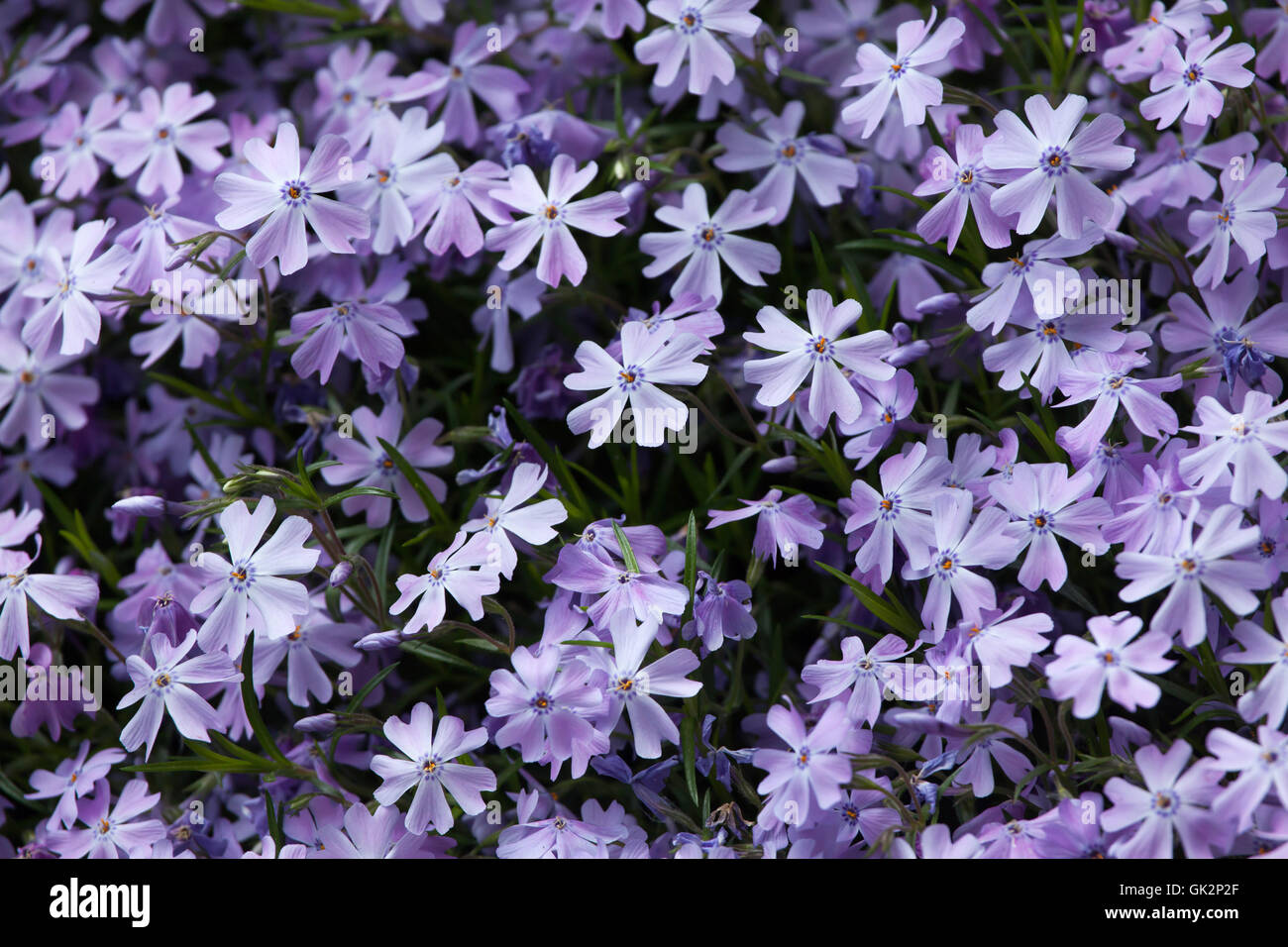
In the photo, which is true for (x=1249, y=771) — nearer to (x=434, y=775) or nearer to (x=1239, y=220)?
(x=1239, y=220)

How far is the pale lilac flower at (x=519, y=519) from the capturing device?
62.6 inches

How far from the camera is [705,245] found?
6.06 feet

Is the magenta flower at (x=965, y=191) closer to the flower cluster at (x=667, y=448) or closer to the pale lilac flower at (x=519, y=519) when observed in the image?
the flower cluster at (x=667, y=448)

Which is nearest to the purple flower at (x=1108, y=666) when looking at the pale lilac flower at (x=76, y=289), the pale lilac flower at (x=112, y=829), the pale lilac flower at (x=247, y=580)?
the pale lilac flower at (x=247, y=580)

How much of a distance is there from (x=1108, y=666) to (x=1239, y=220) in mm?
813

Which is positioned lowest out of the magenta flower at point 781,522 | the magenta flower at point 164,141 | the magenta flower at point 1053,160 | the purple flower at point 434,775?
the purple flower at point 434,775

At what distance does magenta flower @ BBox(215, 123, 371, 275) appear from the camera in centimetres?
173

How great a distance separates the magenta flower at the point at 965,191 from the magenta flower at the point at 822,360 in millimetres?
208

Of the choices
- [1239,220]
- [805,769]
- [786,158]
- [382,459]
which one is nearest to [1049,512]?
[805,769]

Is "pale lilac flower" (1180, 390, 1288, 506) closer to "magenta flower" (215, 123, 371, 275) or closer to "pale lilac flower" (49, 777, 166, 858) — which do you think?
"magenta flower" (215, 123, 371, 275)

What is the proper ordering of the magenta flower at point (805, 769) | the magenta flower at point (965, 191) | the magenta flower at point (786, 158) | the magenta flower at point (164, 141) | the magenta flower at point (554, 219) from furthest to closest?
1. the magenta flower at point (164, 141)
2. the magenta flower at point (786, 158)
3. the magenta flower at point (554, 219)
4. the magenta flower at point (965, 191)
5. the magenta flower at point (805, 769)

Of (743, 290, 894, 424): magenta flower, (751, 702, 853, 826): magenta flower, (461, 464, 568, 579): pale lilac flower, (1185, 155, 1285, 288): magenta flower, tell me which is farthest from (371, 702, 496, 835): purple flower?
(1185, 155, 1285, 288): magenta flower
